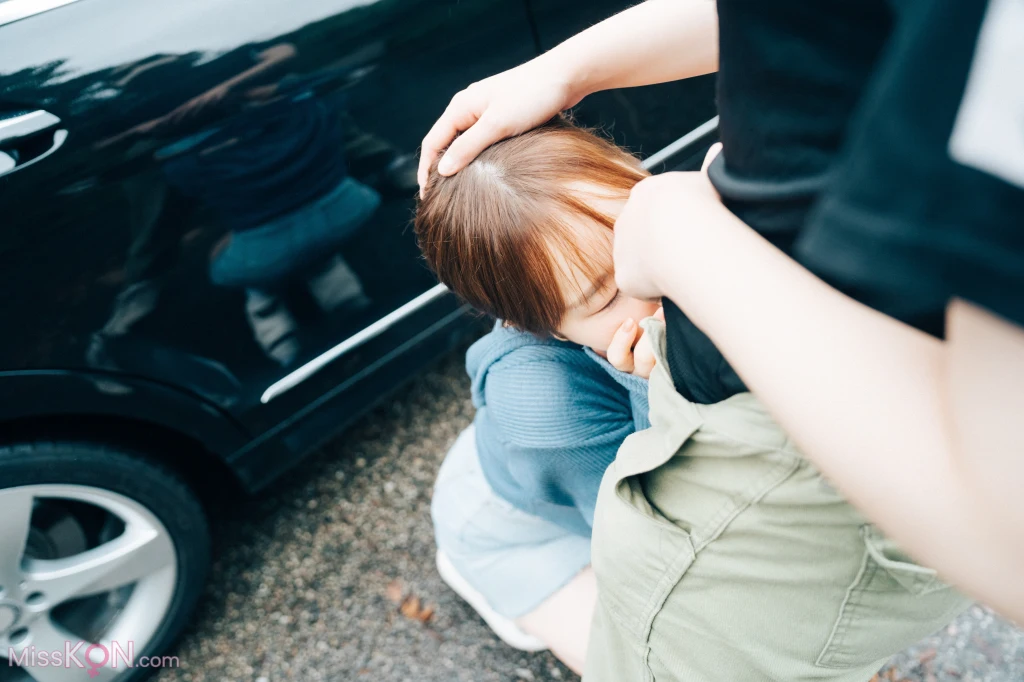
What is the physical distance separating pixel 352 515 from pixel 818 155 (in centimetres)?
197

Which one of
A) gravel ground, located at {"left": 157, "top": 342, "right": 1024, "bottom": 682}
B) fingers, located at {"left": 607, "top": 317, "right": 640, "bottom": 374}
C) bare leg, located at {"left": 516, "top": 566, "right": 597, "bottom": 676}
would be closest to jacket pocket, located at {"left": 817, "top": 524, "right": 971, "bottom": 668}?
fingers, located at {"left": 607, "top": 317, "right": 640, "bottom": 374}

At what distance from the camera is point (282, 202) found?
5.62 feet

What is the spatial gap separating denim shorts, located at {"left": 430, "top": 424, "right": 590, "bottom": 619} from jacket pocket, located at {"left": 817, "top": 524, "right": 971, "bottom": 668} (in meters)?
0.84

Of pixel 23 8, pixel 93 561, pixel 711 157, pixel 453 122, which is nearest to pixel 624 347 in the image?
pixel 711 157

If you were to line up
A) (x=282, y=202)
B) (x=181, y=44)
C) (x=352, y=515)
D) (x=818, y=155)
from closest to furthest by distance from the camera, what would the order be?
(x=818, y=155) < (x=181, y=44) < (x=282, y=202) < (x=352, y=515)

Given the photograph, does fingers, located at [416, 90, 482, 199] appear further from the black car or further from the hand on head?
the black car

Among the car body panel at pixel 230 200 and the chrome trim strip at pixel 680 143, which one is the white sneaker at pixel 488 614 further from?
the chrome trim strip at pixel 680 143

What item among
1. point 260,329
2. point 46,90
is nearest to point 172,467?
point 260,329

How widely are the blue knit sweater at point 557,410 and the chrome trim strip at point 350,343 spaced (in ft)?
1.95

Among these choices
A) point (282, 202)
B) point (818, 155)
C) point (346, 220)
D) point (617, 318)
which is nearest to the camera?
point (818, 155)

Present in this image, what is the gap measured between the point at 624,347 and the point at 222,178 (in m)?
0.96

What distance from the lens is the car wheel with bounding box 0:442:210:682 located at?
1.64m

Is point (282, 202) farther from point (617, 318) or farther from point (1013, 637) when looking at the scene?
point (1013, 637)

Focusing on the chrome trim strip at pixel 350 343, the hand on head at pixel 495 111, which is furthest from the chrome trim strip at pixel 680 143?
the hand on head at pixel 495 111
